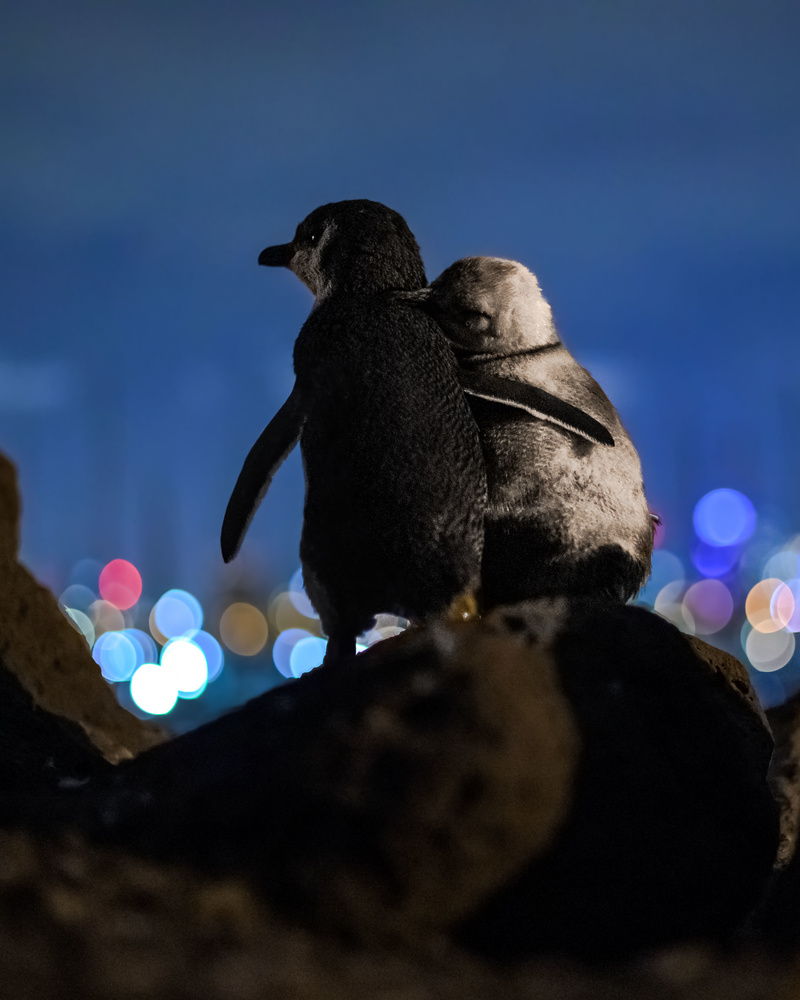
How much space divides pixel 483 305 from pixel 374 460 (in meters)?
0.20

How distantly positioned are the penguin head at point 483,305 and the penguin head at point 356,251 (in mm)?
45

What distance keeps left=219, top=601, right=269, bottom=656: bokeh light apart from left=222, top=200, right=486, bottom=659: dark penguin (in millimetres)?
4721

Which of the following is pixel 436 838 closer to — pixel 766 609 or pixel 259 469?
pixel 259 469

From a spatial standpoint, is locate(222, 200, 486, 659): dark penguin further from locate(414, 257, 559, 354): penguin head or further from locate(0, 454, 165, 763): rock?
locate(0, 454, 165, 763): rock

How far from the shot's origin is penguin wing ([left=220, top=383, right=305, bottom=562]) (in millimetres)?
849

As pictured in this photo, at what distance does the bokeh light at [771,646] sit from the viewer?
5.29 meters

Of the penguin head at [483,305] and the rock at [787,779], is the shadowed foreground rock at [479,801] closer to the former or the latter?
the rock at [787,779]

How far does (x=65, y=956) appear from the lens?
1.38 ft

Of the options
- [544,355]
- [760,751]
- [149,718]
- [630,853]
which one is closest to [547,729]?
[630,853]

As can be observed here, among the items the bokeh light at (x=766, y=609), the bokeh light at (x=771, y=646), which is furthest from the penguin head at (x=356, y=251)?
the bokeh light at (x=766, y=609)

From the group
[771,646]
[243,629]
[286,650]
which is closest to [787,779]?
[286,650]

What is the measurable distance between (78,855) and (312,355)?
0.49 meters

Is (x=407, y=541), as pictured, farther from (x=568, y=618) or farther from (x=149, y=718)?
(x=149, y=718)

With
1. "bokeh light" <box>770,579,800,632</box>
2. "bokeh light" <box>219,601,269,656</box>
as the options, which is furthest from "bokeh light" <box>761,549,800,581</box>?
"bokeh light" <box>219,601,269,656</box>
